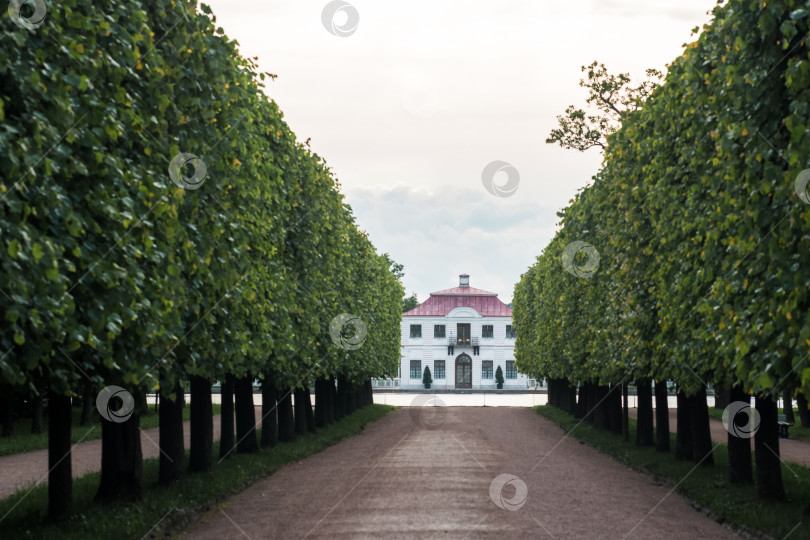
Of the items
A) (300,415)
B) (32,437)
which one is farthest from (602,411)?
(32,437)

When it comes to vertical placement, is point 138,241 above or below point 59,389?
above

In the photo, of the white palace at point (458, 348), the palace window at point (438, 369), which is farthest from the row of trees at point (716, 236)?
the palace window at point (438, 369)

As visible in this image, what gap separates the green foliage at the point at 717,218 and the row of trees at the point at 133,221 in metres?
8.21

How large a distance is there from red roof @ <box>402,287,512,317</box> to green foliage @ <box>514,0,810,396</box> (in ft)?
300

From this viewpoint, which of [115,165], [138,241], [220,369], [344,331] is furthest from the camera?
[344,331]

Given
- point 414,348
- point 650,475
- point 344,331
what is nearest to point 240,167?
point 650,475

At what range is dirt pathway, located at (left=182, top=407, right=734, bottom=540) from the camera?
15750mm

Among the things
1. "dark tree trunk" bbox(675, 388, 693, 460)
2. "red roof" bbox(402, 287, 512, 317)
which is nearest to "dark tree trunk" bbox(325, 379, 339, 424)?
"dark tree trunk" bbox(675, 388, 693, 460)

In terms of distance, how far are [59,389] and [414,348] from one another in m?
108

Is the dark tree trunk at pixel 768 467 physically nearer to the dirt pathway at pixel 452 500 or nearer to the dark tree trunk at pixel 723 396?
the dirt pathway at pixel 452 500

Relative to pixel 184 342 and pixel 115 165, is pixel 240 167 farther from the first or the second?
pixel 115 165

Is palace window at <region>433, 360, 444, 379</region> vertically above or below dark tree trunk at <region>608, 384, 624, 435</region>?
above

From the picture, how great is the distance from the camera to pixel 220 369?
1803 centimetres

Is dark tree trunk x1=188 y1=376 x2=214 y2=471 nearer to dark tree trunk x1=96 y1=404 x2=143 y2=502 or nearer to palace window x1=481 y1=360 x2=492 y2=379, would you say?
dark tree trunk x1=96 y1=404 x2=143 y2=502
